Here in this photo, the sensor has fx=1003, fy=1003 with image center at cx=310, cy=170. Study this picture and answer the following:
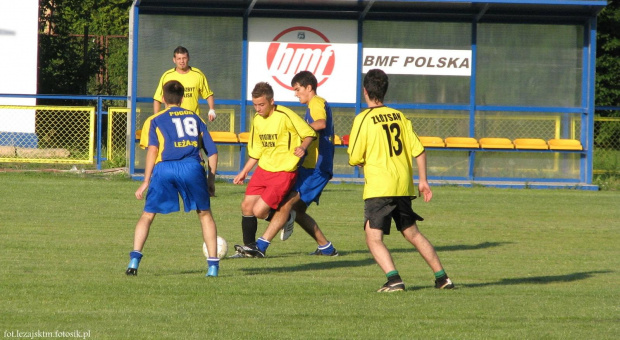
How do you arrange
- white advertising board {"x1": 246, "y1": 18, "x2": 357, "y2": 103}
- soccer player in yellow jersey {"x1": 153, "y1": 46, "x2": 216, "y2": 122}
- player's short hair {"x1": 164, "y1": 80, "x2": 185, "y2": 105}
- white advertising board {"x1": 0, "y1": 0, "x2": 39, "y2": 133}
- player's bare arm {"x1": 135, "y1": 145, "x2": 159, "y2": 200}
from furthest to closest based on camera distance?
white advertising board {"x1": 0, "y1": 0, "x2": 39, "y2": 133}, white advertising board {"x1": 246, "y1": 18, "x2": 357, "y2": 103}, soccer player in yellow jersey {"x1": 153, "y1": 46, "x2": 216, "y2": 122}, player's short hair {"x1": 164, "y1": 80, "x2": 185, "y2": 105}, player's bare arm {"x1": 135, "y1": 145, "x2": 159, "y2": 200}

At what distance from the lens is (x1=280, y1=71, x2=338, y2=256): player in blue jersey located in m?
9.93

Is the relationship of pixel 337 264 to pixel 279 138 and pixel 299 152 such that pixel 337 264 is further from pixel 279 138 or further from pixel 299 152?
pixel 279 138

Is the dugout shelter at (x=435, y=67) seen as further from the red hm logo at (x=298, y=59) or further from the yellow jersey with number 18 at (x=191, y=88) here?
the yellow jersey with number 18 at (x=191, y=88)

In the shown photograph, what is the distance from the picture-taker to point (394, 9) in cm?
2009

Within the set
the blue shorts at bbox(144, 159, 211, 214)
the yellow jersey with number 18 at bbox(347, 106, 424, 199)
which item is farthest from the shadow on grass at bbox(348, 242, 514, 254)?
the yellow jersey with number 18 at bbox(347, 106, 424, 199)

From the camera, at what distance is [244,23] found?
2006 cm

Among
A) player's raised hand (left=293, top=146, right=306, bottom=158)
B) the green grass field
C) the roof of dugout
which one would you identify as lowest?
the green grass field

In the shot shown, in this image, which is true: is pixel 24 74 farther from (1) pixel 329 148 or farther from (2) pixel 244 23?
(1) pixel 329 148

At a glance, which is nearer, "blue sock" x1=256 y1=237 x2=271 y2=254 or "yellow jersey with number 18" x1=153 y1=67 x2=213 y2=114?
"blue sock" x1=256 y1=237 x2=271 y2=254

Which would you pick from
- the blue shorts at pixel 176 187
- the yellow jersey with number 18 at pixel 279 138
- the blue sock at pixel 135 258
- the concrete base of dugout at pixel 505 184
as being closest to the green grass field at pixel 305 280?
the blue sock at pixel 135 258

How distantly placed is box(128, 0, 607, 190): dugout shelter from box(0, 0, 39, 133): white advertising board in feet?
23.8

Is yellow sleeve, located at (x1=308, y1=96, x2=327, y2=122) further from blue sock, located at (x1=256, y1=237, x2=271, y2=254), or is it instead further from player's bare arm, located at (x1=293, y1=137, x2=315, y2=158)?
blue sock, located at (x1=256, y1=237, x2=271, y2=254)

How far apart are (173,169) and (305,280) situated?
139 centimetres

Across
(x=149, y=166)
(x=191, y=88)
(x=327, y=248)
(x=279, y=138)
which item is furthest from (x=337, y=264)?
(x=191, y=88)
